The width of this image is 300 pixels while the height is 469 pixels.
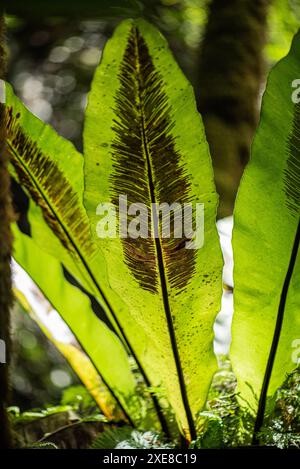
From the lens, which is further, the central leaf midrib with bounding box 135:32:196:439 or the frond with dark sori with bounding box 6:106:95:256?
the frond with dark sori with bounding box 6:106:95:256

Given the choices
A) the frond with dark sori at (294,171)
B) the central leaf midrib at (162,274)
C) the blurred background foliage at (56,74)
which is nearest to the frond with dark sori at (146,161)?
the central leaf midrib at (162,274)

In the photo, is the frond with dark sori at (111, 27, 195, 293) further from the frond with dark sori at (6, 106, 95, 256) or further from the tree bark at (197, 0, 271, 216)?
the tree bark at (197, 0, 271, 216)

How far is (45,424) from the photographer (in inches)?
38.0

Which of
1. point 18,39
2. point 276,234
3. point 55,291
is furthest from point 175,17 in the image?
point 276,234

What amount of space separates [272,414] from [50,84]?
2.93 m

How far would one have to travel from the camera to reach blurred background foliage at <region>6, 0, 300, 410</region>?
2836mm

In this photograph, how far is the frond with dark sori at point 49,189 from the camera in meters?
0.79

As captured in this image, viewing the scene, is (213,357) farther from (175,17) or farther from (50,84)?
(50,84)

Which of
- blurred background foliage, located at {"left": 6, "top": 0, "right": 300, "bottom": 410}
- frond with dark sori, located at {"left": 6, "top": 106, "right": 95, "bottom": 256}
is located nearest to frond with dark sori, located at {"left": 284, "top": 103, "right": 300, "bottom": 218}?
frond with dark sori, located at {"left": 6, "top": 106, "right": 95, "bottom": 256}

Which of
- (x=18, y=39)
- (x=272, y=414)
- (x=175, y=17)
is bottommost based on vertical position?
(x=272, y=414)

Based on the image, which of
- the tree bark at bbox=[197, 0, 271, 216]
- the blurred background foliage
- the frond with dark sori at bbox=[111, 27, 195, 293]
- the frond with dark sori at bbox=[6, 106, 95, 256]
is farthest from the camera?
the blurred background foliage

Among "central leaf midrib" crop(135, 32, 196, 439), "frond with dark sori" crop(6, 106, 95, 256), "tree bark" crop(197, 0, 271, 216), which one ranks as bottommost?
"central leaf midrib" crop(135, 32, 196, 439)

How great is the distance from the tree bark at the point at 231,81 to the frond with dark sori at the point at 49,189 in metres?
0.60

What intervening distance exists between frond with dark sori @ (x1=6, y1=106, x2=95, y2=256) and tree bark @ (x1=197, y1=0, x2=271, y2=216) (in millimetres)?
598
